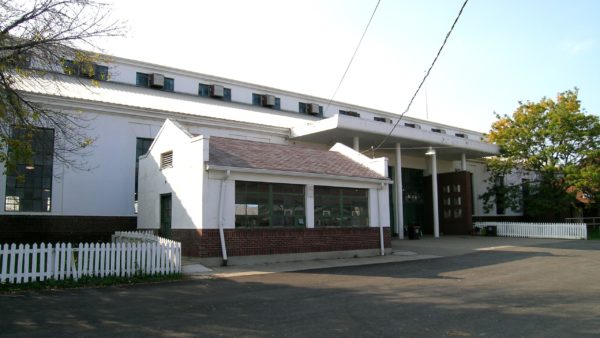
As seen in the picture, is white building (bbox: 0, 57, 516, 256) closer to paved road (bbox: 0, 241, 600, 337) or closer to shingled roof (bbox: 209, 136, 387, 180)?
shingled roof (bbox: 209, 136, 387, 180)

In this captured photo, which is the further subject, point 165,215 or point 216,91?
point 216,91

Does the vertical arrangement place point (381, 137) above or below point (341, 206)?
above

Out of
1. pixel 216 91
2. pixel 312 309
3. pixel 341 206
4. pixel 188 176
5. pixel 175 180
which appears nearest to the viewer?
pixel 312 309

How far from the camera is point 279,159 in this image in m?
18.8

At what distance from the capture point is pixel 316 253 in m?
18.0

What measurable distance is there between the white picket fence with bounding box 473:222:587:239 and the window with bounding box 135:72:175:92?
23629mm

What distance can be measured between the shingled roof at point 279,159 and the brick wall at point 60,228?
6.19m

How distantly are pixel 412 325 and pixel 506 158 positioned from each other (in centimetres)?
3263

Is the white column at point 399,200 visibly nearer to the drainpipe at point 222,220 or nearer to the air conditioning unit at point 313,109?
the air conditioning unit at point 313,109

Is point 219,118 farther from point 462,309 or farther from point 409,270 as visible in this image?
point 462,309

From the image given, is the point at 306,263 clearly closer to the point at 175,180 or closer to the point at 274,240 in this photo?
the point at 274,240

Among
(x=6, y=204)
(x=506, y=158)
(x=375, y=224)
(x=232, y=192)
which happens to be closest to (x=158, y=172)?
(x=232, y=192)

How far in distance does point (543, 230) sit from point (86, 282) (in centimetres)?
2892

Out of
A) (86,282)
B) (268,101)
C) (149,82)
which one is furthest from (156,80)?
(86,282)
